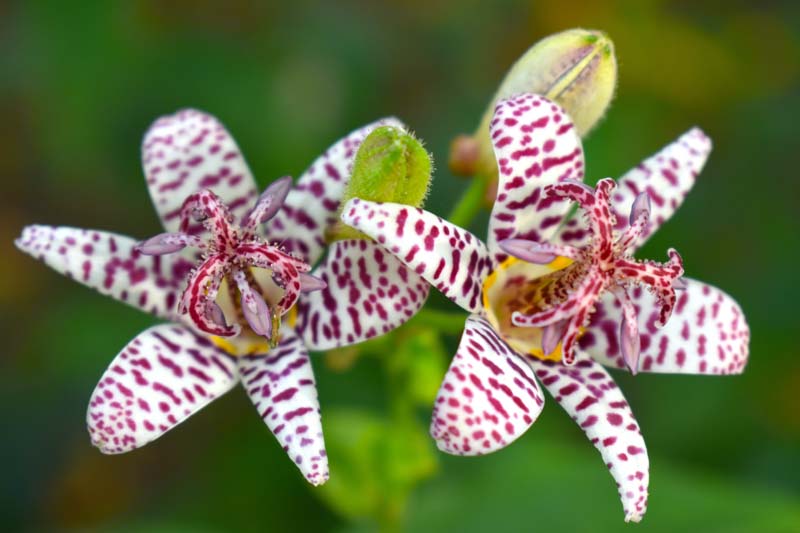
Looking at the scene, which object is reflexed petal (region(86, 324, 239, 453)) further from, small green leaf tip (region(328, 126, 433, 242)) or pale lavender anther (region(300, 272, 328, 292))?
small green leaf tip (region(328, 126, 433, 242))

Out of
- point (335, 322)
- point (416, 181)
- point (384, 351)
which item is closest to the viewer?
point (416, 181)

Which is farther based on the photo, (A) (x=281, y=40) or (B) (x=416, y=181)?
(A) (x=281, y=40)

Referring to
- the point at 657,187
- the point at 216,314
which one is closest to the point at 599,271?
the point at 657,187

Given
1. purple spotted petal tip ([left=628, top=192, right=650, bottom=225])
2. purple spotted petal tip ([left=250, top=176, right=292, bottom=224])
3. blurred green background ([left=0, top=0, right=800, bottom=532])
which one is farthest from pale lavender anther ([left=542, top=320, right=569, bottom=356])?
blurred green background ([left=0, top=0, right=800, bottom=532])

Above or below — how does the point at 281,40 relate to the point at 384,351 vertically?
above

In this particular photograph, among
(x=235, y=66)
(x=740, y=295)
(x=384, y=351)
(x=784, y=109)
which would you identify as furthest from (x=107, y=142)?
(x=784, y=109)

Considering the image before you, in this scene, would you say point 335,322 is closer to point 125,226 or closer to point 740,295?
point 740,295

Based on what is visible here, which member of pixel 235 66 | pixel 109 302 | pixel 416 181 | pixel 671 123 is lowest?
pixel 109 302

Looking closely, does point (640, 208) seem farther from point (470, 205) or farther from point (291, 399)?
point (291, 399)
